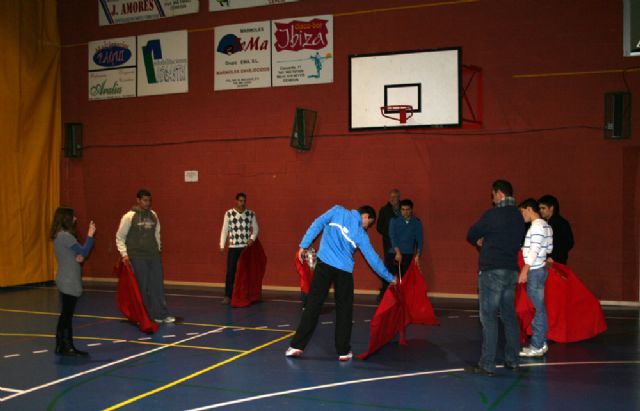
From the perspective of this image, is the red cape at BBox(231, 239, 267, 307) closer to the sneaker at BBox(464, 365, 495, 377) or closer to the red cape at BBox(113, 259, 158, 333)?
the red cape at BBox(113, 259, 158, 333)

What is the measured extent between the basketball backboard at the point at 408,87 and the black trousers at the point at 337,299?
5203 mm

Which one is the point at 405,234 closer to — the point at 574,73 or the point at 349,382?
the point at 574,73

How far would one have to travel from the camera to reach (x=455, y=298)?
12.0 m

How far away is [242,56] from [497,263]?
333 inches

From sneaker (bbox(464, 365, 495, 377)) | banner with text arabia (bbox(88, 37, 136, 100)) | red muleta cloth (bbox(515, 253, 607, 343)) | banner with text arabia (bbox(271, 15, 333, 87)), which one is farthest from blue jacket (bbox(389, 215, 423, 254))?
banner with text arabia (bbox(88, 37, 136, 100))

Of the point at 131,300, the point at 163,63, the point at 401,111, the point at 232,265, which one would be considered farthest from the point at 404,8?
the point at 131,300

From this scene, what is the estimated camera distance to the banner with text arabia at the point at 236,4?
1344cm

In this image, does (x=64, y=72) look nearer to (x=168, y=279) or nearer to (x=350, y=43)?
(x=168, y=279)

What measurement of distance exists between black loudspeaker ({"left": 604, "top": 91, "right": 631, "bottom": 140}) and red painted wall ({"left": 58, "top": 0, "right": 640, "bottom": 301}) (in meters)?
0.15

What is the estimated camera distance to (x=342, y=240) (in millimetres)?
7324

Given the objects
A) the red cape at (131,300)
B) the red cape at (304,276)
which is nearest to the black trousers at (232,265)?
the red cape at (304,276)

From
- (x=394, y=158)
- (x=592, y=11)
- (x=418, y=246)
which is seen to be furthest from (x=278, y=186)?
(x=592, y=11)

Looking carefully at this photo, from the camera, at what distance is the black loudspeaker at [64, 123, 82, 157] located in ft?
48.8

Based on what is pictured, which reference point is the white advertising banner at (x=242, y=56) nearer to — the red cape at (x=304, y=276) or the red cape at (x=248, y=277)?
the red cape at (x=248, y=277)
